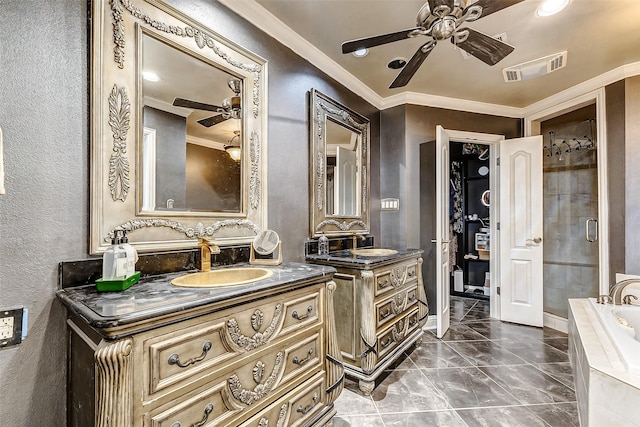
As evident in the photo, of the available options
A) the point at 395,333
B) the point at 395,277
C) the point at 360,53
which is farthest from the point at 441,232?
the point at 360,53

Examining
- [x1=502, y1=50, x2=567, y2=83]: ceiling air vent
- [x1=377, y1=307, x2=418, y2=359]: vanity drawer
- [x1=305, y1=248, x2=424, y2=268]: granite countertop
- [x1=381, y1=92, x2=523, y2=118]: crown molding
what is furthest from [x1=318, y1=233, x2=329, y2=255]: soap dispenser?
[x1=502, y1=50, x2=567, y2=83]: ceiling air vent

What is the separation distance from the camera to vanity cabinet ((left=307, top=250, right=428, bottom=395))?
2.01m

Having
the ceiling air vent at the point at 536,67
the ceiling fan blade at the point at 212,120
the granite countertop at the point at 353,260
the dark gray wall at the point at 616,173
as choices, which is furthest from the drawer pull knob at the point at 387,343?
the ceiling air vent at the point at 536,67

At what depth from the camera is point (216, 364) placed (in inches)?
40.3

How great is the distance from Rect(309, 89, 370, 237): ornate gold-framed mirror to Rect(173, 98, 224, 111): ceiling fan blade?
86cm

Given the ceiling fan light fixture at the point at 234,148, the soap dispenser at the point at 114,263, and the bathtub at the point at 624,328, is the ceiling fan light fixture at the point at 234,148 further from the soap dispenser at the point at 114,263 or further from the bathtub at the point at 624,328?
the bathtub at the point at 624,328

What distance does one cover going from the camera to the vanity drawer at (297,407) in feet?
3.96

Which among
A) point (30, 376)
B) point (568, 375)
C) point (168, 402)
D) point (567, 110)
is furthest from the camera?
point (567, 110)

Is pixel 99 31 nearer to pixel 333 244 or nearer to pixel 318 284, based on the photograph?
pixel 318 284

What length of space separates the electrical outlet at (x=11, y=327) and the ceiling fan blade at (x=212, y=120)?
1173mm

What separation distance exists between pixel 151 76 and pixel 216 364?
4.52ft

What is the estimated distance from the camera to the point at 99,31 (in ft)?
4.03

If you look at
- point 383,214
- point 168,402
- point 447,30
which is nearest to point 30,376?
point 168,402

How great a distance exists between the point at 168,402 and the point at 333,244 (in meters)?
1.86
